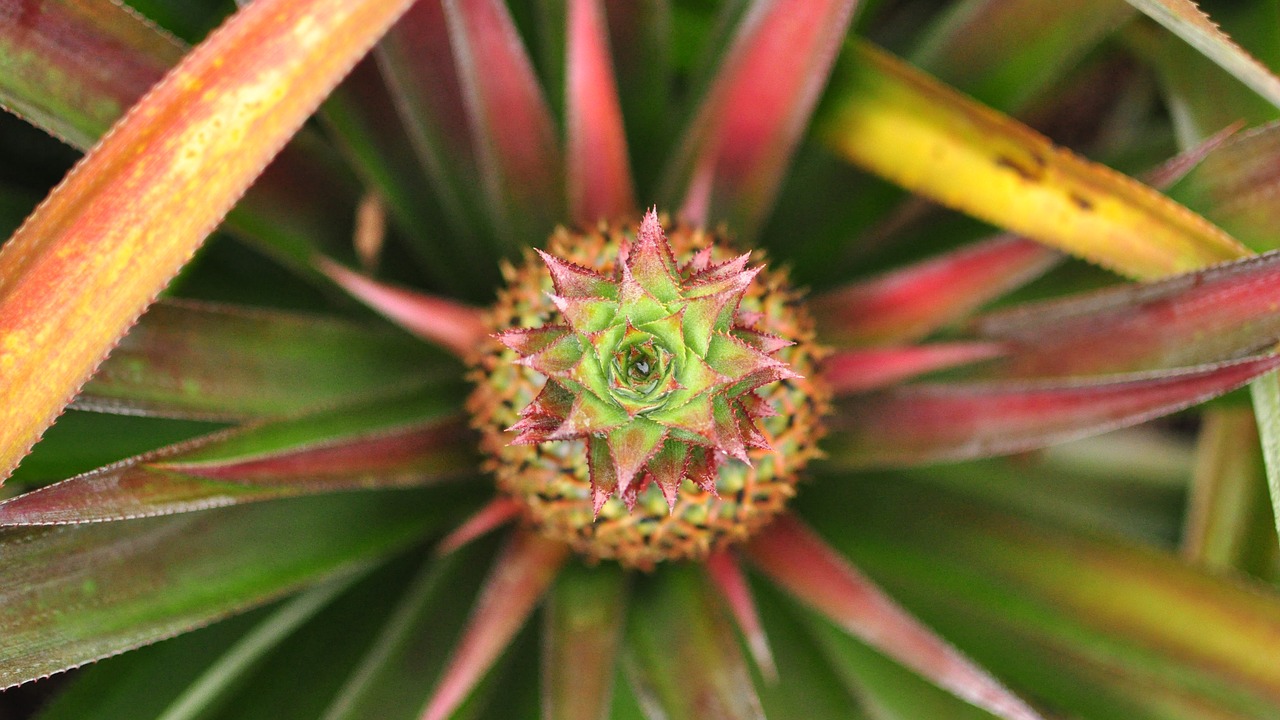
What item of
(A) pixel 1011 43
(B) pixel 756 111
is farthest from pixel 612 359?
(A) pixel 1011 43

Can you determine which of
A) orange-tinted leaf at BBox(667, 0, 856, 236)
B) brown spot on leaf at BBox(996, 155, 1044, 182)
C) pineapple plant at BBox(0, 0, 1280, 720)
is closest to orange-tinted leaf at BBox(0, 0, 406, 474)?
pineapple plant at BBox(0, 0, 1280, 720)

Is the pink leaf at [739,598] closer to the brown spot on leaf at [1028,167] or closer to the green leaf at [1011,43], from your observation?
the brown spot on leaf at [1028,167]

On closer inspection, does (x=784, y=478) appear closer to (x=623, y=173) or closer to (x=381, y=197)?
(x=623, y=173)

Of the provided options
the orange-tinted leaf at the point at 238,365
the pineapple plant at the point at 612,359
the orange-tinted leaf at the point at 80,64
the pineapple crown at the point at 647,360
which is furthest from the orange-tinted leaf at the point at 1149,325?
the orange-tinted leaf at the point at 80,64

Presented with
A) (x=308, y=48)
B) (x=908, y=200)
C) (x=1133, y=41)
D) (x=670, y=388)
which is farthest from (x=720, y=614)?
(x=1133, y=41)

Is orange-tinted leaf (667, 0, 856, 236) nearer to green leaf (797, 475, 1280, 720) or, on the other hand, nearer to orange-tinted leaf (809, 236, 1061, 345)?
orange-tinted leaf (809, 236, 1061, 345)
